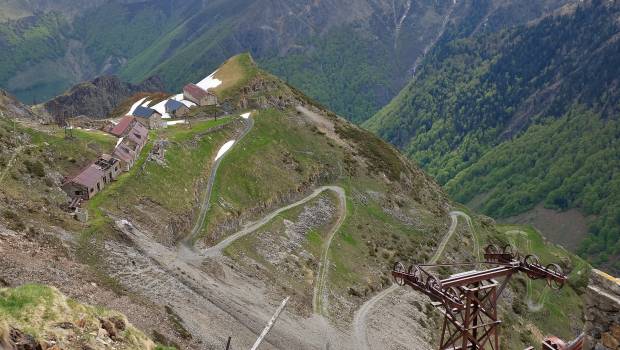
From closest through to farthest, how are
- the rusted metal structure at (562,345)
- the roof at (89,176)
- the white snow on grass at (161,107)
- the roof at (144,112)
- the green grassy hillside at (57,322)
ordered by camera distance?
the rusted metal structure at (562,345)
the green grassy hillside at (57,322)
the roof at (89,176)
the roof at (144,112)
the white snow on grass at (161,107)

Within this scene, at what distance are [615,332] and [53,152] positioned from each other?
74735 mm

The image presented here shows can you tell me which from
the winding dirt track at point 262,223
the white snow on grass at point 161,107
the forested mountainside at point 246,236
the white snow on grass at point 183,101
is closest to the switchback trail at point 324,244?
the winding dirt track at point 262,223

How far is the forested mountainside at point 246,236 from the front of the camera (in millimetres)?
54375

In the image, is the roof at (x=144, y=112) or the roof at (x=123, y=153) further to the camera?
the roof at (x=144, y=112)

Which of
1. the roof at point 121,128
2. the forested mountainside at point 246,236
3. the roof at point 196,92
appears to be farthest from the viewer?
the roof at point 196,92

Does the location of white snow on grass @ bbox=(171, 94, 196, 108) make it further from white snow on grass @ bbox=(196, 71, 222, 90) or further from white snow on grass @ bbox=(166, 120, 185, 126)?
white snow on grass @ bbox=(166, 120, 185, 126)

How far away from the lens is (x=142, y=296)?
56094mm

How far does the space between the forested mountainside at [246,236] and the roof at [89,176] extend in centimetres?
242

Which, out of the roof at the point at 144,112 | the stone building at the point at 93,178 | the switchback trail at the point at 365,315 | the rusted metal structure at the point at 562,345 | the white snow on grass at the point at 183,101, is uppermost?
the rusted metal structure at the point at 562,345

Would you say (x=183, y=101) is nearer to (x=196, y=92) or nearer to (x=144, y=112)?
(x=196, y=92)

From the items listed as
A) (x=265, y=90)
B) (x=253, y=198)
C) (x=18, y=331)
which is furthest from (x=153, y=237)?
(x=265, y=90)

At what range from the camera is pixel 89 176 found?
3002 inches

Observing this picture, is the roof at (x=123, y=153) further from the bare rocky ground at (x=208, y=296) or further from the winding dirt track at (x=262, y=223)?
the winding dirt track at (x=262, y=223)

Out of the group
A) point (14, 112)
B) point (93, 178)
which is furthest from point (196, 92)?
point (93, 178)
